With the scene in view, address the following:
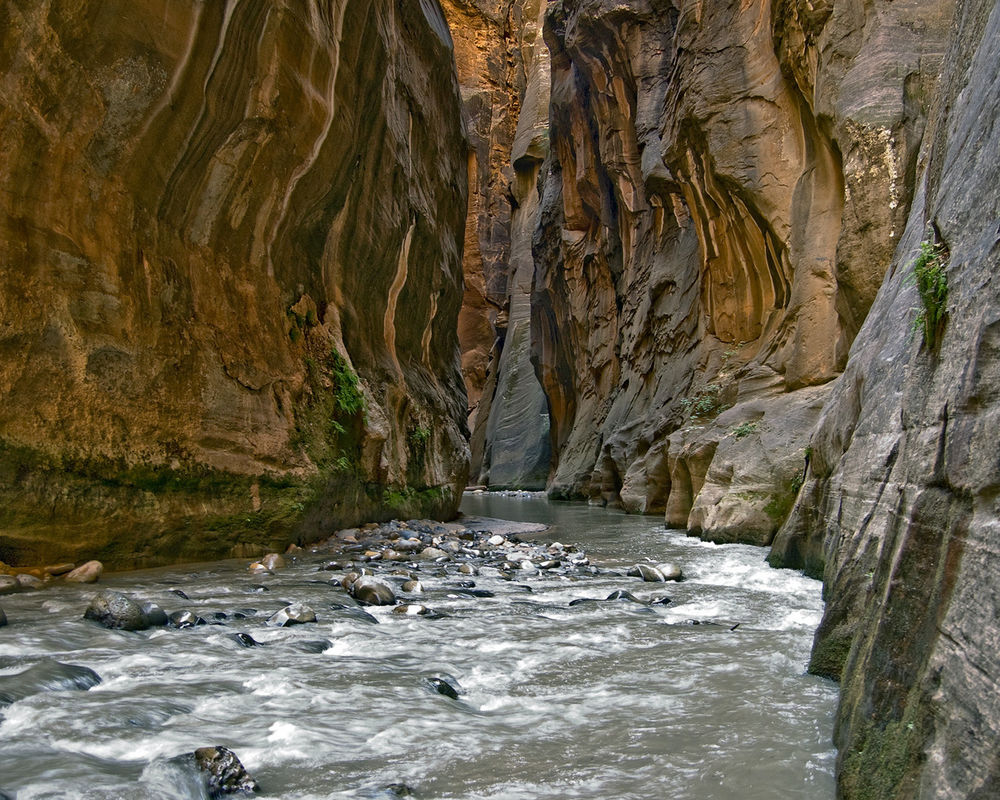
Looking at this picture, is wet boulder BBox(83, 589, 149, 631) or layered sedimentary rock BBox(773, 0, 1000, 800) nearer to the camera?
layered sedimentary rock BBox(773, 0, 1000, 800)

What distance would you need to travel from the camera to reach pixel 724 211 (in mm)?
15023

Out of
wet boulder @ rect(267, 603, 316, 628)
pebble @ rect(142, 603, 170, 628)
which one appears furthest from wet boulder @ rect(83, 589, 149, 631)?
wet boulder @ rect(267, 603, 316, 628)

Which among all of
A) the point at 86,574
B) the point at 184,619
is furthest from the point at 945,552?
the point at 86,574

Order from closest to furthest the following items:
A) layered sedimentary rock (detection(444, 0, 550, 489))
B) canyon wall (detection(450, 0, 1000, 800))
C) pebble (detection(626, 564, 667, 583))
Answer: canyon wall (detection(450, 0, 1000, 800)), pebble (detection(626, 564, 667, 583)), layered sedimentary rock (detection(444, 0, 550, 489))

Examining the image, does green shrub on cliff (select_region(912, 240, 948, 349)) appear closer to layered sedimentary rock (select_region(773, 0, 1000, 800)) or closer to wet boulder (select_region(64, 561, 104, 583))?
layered sedimentary rock (select_region(773, 0, 1000, 800))

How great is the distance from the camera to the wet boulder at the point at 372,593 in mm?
5012

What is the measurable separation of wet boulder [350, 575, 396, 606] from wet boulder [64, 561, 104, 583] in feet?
6.24

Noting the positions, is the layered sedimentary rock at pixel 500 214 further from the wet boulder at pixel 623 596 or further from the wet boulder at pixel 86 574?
the wet boulder at pixel 86 574

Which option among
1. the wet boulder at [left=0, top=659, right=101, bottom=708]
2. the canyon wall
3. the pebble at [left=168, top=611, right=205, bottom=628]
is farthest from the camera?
the pebble at [left=168, top=611, right=205, bottom=628]

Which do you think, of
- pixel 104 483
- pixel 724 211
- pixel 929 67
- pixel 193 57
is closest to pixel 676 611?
pixel 104 483

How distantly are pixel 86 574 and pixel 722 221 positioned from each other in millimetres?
13842

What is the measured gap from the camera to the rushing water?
2180mm

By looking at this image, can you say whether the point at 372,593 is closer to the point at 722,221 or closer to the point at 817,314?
the point at 817,314

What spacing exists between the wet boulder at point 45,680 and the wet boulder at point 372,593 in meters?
2.13
